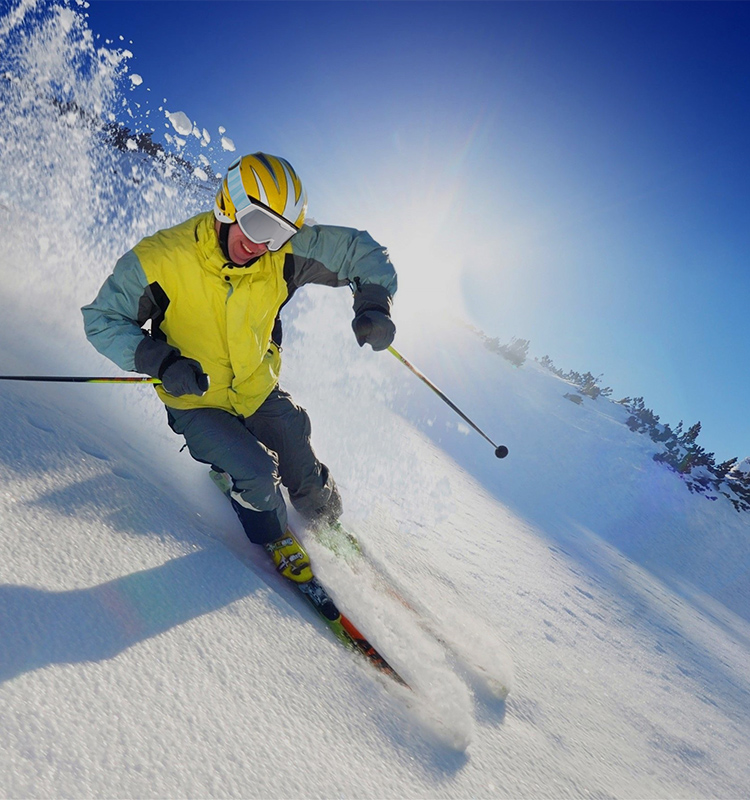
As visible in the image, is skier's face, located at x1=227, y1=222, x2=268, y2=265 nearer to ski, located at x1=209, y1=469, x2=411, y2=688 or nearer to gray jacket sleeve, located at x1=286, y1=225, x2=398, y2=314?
gray jacket sleeve, located at x1=286, y1=225, x2=398, y2=314

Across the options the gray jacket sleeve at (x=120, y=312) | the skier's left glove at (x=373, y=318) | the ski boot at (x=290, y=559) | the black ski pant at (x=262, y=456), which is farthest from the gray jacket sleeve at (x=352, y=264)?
the ski boot at (x=290, y=559)

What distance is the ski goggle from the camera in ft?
7.82

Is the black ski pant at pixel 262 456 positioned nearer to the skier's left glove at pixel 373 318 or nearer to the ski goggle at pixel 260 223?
the skier's left glove at pixel 373 318

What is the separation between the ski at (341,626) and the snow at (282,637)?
85 millimetres

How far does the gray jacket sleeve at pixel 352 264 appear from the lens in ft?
10.2

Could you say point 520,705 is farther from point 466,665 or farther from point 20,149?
point 20,149

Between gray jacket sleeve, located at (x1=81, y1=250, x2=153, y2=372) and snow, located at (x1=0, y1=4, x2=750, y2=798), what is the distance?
48 cm

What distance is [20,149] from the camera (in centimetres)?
1631

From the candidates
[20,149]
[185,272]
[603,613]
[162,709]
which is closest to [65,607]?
[162,709]

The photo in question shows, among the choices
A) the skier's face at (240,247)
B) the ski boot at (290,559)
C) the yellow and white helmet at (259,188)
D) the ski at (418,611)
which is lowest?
the ski boot at (290,559)

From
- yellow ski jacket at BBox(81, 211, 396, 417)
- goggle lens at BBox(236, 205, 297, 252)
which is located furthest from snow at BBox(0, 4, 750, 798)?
goggle lens at BBox(236, 205, 297, 252)

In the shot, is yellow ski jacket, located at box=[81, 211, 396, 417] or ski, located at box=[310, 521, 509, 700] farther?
yellow ski jacket, located at box=[81, 211, 396, 417]

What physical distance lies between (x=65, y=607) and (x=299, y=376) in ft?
22.8

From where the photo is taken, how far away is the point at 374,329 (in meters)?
2.96
